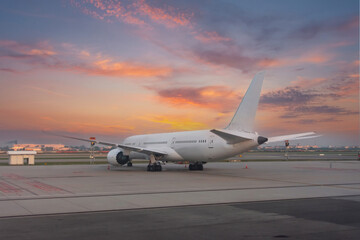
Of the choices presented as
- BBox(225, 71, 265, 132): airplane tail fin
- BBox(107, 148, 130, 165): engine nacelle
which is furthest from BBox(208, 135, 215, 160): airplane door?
BBox(107, 148, 130, 165): engine nacelle

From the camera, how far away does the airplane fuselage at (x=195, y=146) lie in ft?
90.7

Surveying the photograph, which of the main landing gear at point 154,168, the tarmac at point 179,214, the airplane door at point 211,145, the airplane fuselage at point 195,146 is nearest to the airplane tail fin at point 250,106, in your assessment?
the airplane fuselage at point 195,146

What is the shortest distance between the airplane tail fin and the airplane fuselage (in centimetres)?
108

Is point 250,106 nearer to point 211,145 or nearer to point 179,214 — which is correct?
point 211,145

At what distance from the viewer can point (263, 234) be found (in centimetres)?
865

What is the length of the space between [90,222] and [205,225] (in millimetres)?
3156

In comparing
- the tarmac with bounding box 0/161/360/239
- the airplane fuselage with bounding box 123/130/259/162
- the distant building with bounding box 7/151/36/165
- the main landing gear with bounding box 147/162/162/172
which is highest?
the airplane fuselage with bounding box 123/130/259/162

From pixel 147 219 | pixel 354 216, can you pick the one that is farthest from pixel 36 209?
pixel 354 216

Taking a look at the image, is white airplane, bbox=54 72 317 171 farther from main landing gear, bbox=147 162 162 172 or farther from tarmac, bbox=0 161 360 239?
tarmac, bbox=0 161 360 239

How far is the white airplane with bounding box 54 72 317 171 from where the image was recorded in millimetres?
26781

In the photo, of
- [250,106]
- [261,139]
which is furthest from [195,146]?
[261,139]

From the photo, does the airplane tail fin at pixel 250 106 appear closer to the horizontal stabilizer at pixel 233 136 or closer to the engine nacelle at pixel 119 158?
the horizontal stabilizer at pixel 233 136

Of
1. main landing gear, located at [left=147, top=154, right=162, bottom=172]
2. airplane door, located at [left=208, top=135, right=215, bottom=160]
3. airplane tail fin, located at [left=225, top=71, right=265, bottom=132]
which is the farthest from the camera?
main landing gear, located at [left=147, top=154, right=162, bottom=172]

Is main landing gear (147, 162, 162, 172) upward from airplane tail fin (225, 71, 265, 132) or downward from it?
downward
